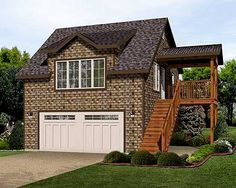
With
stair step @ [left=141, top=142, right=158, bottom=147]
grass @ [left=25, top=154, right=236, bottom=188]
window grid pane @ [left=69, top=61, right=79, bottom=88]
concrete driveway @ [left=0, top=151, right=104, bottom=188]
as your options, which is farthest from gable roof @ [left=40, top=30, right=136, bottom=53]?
grass @ [left=25, top=154, right=236, bottom=188]

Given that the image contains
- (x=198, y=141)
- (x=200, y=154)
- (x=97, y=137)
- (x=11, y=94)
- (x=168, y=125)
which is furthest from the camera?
(x=11, y=94)

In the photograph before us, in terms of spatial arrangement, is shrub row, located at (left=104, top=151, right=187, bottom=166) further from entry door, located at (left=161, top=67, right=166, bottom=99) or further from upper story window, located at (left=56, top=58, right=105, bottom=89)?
entry door, located at (left=161, top=67, right=166, bottom=99)

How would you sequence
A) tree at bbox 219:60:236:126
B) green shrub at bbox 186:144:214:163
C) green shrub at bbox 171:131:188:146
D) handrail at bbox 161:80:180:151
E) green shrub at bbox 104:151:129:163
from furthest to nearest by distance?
tree at bbox 219:60:236:126, green shrub at bbox 171:131:188:146, handrail at bbox 161:80:180:151, green shrub at bbox 186:144:214:163, green shrub at bbox 104:151:129:163

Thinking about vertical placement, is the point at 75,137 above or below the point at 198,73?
below

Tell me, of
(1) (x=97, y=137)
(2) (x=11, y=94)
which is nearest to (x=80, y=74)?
(1) (x=97, y=137)

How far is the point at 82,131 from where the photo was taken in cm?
2392

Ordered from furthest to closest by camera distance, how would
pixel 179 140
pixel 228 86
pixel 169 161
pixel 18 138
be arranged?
pixel 228 86, pixel 179 140, pixel 18 138, pixel 169 161

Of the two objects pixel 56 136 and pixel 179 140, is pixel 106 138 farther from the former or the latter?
pixel 179 140

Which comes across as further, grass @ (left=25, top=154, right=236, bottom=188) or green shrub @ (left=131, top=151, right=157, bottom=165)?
green shrub @ (left=131, top=151, right=157, bottom=165)

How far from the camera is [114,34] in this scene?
83.8 ft

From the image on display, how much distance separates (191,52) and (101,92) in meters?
6.08

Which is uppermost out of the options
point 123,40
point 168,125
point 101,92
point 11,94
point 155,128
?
point 123,40

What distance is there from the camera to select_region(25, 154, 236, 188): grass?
12.2 m

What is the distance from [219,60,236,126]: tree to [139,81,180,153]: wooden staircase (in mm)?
41344
